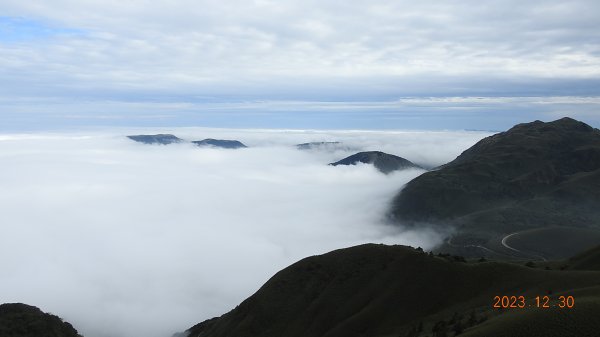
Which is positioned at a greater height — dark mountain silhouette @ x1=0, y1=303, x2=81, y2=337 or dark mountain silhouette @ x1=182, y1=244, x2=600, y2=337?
dark mountain silhouette @ x1=182, y1=244, x2=600, y2=337

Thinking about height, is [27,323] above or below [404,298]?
below

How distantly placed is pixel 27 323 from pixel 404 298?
3395 inches

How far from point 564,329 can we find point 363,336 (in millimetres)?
42921

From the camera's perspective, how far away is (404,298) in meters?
88.2

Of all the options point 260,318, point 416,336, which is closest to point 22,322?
point 260,318

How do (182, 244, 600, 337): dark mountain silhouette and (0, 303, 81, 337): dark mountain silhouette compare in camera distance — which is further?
(0, 303, 81, 337): dark mountain silhouette

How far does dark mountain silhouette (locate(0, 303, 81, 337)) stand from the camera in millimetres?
110812

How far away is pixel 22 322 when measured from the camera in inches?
4493

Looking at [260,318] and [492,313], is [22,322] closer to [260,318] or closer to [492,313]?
[260,318]

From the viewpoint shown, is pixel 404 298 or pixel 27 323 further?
pixel 27 323

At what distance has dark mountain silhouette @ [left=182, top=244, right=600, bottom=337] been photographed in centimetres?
4853

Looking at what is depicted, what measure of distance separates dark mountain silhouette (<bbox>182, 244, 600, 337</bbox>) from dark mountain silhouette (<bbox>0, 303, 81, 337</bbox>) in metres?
35.9

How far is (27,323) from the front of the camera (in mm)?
114812

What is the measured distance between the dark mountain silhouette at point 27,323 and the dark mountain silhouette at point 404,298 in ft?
118
